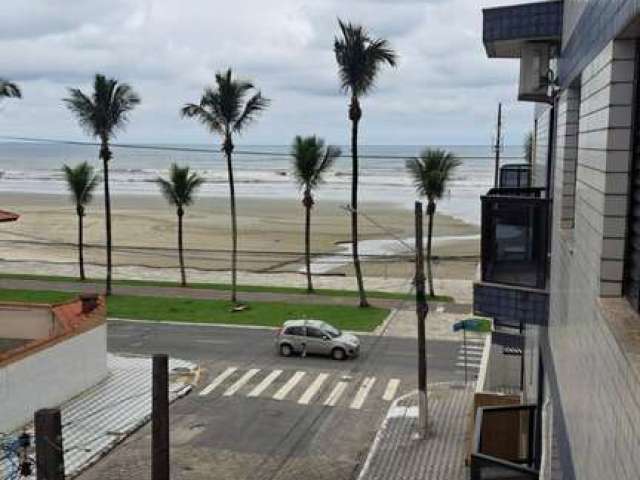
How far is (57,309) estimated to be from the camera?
24312 millimetres

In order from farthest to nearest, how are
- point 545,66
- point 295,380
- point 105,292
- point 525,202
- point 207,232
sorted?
point 207,232 → point 105,292 → point 295,380 → point 545,66 → point 525,202

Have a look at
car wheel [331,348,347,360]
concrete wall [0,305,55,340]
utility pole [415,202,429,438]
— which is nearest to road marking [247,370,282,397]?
car wheel [331,348,347,360]

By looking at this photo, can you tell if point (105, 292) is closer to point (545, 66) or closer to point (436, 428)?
point (436, 428)

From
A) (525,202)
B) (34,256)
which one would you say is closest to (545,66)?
(525,202)

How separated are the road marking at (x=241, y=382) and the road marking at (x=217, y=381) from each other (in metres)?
0.48

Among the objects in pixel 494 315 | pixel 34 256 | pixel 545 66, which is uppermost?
pixel 545 66

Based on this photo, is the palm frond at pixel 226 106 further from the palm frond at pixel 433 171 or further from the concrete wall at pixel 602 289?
the concrete wall at pixel 602 289

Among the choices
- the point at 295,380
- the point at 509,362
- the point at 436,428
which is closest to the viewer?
the point at 436,428

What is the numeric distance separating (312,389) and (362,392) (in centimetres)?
153

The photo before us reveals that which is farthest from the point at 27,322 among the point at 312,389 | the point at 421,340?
the point at 421,340

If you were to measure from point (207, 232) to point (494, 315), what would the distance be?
5865cm

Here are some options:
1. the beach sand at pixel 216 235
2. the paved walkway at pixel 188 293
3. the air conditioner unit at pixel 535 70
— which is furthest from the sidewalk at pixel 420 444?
the beach sand at pixel 216 235

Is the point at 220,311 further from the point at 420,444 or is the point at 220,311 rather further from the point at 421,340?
the point at 420,444

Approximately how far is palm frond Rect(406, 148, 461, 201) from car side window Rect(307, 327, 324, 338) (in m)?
13.1
